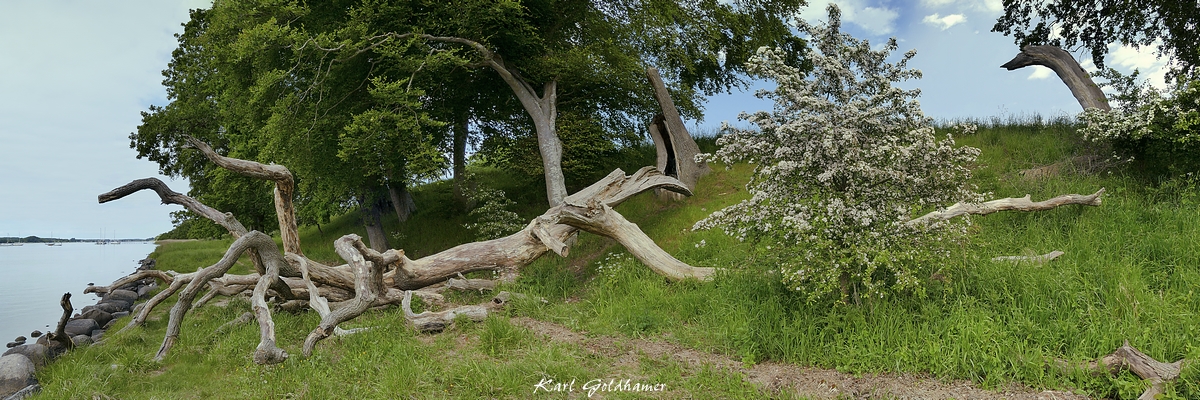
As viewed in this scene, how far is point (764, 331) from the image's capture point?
6.51 meters

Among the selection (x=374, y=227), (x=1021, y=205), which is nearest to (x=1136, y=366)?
(x=1021, y=205)

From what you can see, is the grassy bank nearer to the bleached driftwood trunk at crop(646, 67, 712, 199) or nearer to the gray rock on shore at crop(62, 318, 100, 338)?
the gray rock on shore at crop(62, 318, 100, 338)

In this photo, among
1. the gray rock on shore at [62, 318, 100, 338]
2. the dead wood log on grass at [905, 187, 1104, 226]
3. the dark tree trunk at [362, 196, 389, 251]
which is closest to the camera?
the dead wood log on grass at [905, 187, 1104, 226]

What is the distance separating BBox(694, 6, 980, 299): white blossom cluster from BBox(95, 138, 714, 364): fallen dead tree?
270 centimetres

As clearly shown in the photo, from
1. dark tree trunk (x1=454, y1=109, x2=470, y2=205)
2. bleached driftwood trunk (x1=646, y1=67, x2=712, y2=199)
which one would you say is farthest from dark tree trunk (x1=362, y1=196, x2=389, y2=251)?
bleached driftwood trunk (x1=646, y1=67, x2=712, y2=199)

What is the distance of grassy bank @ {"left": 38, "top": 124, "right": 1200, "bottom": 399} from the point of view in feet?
18.9

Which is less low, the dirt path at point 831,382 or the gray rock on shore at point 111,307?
the gray rock on shore at point 111,307

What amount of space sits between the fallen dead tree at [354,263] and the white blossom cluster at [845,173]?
2696mm

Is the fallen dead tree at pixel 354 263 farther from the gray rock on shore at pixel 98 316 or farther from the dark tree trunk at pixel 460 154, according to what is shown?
the dark tree trunk at pixel 460 154

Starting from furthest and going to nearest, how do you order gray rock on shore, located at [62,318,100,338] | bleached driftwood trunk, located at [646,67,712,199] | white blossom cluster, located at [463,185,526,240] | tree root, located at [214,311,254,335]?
1. bleached driftwood trunk, located at [646,67,712,199]
2. white blossom cluster, located at [463,185,526,240]
3. gray rock on shore, located at [62,318,100,338]
4. tree root, located at [214,311,254,335]

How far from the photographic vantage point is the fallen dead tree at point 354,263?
867 centimetres
